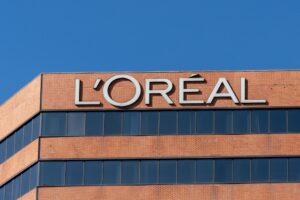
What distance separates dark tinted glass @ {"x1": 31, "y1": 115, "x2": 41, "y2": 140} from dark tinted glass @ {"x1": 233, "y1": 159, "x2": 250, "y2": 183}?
1395 centimetres

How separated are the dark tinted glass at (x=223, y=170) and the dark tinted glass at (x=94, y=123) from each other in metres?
8.44

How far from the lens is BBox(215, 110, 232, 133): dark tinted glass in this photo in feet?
304

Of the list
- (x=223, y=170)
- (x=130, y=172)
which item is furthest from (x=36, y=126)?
(x=223, y=170)

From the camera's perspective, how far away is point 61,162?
93062 millimetres

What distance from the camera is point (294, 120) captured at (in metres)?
92.6

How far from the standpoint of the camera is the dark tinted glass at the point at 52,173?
92688 millimetres

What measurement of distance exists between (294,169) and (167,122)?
367 inches

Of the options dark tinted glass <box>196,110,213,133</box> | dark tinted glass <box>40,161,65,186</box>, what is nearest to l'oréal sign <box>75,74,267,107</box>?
dark tinted glass <box>196,110,213,133</box>

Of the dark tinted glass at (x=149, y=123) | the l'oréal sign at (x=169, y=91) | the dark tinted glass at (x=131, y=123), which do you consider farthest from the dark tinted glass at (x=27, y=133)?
the dark tinted glass at (x=149, y=123)

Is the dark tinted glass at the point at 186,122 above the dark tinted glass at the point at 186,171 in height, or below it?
above

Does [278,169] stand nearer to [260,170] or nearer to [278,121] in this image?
[260,170]

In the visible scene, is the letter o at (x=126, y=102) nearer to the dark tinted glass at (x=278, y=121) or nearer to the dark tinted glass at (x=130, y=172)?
the dark tinted glass at (x=130, y=172)

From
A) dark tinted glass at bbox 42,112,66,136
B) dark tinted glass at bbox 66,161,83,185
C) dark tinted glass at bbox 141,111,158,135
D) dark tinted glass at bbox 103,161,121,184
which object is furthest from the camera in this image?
dark tinted glass at bbox 42,112,66,136

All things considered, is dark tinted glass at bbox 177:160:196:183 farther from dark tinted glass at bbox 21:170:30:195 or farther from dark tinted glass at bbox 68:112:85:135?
dark tinted glass at bbox 21:170:30:195
